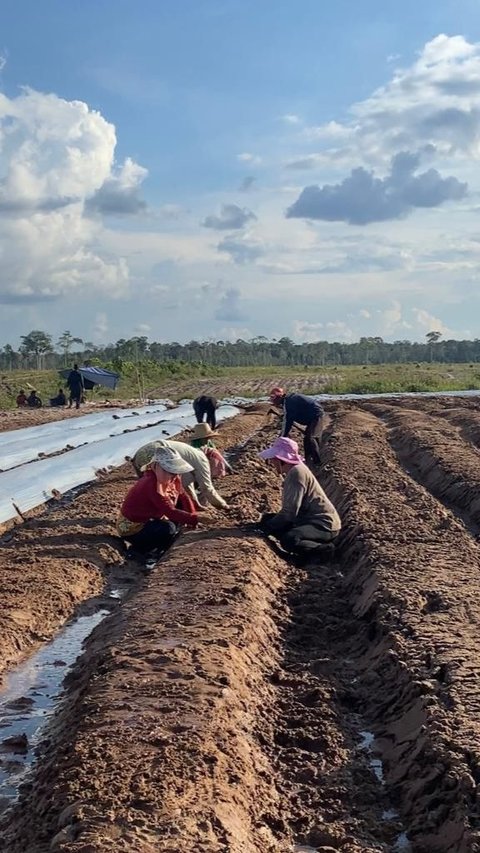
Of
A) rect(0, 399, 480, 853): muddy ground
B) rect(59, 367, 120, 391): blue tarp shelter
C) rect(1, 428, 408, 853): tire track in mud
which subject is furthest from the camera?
rect(59, 367, 120, 391): blue tarp shelter

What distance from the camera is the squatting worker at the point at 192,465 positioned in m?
7.99

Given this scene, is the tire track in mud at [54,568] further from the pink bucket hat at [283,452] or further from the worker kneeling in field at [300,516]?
the pink bucket hat at [283,452]

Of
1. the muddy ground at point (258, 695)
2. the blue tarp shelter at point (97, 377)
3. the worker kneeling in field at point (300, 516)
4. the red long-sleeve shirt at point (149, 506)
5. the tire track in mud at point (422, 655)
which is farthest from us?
the blue tarp shelter at point (97, 377)

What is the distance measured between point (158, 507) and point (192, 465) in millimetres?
514

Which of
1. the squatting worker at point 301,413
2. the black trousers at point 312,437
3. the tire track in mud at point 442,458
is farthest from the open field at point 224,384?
the squatting worker at point 301,413

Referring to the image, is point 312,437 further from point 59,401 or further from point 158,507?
point 59,401

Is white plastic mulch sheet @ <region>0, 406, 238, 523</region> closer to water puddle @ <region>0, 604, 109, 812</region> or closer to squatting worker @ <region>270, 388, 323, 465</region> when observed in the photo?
squatting worker @ <region>270, 388, 323, 465</region>

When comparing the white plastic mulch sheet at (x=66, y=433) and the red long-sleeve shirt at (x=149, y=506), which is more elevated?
the red long-sleeve shirt at (x=149, y=506)

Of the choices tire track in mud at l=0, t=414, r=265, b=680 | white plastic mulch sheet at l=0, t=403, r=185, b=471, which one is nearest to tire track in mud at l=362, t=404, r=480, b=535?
tire track in mud at l=0, t=414, r=265, b=680

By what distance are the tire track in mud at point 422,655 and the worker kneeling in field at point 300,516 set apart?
368 millimetres

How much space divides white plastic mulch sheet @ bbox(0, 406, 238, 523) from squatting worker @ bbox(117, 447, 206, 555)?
7.73 feet

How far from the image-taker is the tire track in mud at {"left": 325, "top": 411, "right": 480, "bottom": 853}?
3.64m

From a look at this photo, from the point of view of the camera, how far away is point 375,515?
906 centimetres

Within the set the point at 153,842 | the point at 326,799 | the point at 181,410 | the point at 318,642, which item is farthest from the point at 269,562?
the point at 181,410
